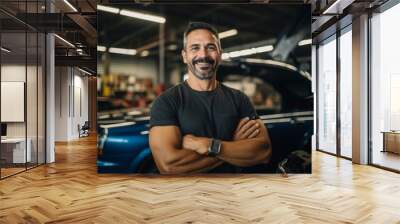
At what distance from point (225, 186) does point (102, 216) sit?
7.14ft

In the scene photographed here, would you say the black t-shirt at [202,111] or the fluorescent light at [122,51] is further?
the fluorescent light at [122,51]

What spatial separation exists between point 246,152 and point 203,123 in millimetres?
880

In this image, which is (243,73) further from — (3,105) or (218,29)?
(3,105)

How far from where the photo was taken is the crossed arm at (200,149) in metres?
6.33

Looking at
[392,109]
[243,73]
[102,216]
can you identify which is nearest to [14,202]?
[102,216]

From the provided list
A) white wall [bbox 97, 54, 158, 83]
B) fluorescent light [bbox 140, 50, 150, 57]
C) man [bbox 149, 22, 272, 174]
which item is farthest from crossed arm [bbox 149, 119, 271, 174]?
fluorescent light [bbox 140, 50, 150, 57]

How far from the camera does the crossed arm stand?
20.8 feet

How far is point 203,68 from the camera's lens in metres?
6.50

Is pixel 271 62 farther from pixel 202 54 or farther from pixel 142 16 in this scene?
pixel 142 16

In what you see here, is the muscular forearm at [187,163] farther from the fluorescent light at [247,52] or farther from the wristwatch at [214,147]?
the fluorescent light at [247,52]

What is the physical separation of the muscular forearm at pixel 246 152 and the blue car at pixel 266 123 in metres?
0.11

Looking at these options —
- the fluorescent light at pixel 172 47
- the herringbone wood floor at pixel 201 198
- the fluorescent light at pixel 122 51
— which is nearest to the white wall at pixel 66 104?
the herringbone wood floor at pixel 201 198

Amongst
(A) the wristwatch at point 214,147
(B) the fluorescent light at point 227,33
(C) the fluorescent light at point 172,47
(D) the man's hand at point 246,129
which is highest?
(B) the fluorescent light at point 227,33

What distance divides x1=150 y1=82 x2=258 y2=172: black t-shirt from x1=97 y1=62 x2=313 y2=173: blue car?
224 mm
